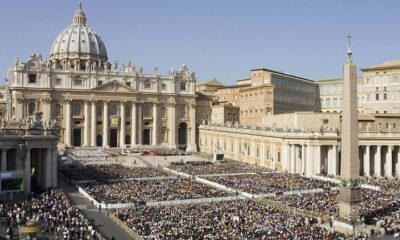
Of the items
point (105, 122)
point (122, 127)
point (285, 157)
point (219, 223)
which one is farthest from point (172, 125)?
point (219, 223)

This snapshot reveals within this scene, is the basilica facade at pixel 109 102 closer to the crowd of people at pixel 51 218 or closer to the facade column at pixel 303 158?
the facade column at pixel 303 158

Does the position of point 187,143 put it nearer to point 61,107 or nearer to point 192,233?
point 61,107

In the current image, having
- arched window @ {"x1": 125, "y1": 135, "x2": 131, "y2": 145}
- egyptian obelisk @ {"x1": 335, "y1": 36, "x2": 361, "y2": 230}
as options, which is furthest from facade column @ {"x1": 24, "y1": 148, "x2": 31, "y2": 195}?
arched window @ {"x1": 125, "y1": 135, "x2": 131, "y2": 145}

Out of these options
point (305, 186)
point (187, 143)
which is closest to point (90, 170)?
point (305, 186)

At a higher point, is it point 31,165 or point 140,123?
point 140,123

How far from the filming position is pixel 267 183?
4362 cm

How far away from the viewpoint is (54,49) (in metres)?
119

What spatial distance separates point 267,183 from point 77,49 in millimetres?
81971

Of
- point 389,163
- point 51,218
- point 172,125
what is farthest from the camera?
point 172,125

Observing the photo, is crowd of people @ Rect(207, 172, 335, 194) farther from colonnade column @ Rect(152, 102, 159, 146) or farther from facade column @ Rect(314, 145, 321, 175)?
Result: colonnade column @ Rect(152, 102, 159, 146)

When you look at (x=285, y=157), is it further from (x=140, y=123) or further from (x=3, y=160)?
(x=140, y=123)

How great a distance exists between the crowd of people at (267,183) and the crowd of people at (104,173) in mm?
6805

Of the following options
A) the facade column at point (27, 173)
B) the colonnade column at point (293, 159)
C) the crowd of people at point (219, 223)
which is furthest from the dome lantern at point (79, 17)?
the crowd of people at point (219, 223)

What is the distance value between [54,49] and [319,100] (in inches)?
2428
